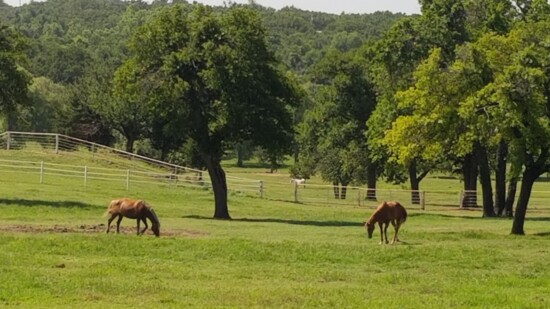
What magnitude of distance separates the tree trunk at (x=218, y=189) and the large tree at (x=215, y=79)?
5 centimetres

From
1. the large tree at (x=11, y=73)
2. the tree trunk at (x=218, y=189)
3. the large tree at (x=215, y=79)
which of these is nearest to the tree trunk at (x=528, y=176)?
the large tree at (x=215, y=79)

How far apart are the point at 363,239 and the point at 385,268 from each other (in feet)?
23.7

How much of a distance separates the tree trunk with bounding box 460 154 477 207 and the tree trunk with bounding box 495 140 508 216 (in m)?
8.20

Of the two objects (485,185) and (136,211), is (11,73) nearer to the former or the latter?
(136,211)

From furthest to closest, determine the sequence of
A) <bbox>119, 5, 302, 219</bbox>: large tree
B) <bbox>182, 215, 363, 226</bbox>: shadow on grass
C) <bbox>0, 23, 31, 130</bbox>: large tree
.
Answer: <bbox>0, 23, 31, 130</bbox>: large tree < <bbox>119, 5, 302, 219</bbox>: large tree < <bbox>182, 215, 363, 226</bbox>: shadow on grass

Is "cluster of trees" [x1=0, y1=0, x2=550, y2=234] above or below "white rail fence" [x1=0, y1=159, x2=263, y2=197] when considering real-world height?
above

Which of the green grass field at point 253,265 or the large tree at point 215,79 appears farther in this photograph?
the large tree at point 215,79

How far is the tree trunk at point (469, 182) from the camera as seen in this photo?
5694cm

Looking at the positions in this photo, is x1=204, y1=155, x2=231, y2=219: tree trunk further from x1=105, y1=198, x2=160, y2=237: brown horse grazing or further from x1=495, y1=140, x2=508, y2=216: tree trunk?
x1=495, y1=140, x2=508, y2=216: tree trunk

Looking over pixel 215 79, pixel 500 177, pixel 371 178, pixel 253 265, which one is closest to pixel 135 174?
pixel 215 79

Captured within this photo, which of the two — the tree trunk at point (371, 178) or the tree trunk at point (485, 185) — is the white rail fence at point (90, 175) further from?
the tree trunk at point (485, 185)

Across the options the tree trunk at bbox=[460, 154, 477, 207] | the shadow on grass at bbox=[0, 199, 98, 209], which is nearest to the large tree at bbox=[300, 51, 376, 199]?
the tree trunk at bbox=[460, 154, 477, 207]

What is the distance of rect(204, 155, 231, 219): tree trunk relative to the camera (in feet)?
127

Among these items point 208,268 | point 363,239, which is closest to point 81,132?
point 363,239
